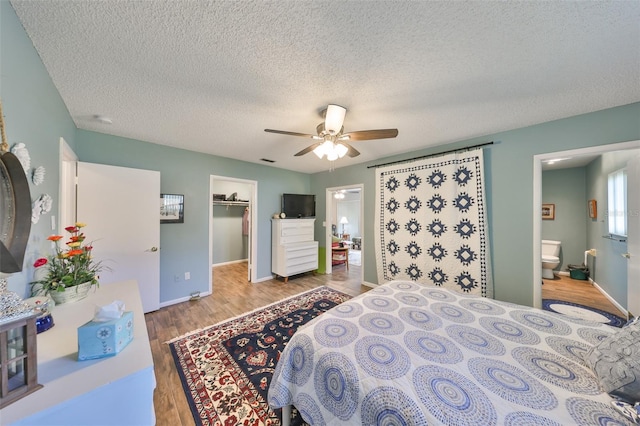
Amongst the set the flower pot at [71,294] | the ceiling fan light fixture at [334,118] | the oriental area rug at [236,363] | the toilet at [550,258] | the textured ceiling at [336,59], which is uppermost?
the textured ceiling at [336,59]

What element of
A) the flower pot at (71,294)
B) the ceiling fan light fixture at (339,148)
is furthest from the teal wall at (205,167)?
the ceiling fan light fixture at (339,148)

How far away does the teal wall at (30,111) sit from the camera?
998 millimetres

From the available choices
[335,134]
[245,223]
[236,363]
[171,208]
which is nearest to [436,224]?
[335,134]

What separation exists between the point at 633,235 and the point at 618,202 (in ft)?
3.55

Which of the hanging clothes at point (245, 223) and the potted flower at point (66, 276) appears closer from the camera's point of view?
the potted flower at point (66, 276)

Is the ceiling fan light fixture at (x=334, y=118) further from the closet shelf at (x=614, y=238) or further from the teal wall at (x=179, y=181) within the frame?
the closet shelf at (x=614, y=238)

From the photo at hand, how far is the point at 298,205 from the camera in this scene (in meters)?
4.57

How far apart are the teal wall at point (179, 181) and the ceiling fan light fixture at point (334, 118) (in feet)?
7.95

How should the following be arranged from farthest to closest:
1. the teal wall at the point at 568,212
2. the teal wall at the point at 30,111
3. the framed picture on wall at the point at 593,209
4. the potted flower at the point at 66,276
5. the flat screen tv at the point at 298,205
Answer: the flat screen tv at the point at 298,205 < the teal wall at the point at 568,212 < the framed picture on wall at the point at 593,209 < the potted flower at the point at 66,276 < the teal wall at the point at 30,111

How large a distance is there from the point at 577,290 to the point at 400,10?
5.23 m

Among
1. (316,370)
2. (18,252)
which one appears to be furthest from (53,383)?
(316,370)

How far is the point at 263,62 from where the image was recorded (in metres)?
1.40

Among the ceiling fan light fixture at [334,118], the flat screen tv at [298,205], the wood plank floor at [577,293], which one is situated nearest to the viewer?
the ceiling fan light fixture at [334,118]

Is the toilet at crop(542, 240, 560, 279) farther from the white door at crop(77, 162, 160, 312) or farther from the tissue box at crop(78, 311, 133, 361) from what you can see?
the white door at crop(77, 162, 160, 312)
